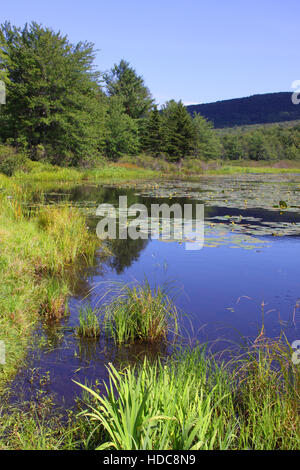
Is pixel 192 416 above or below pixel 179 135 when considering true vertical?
below

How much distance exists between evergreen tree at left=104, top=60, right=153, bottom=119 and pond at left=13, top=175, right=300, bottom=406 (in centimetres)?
3885


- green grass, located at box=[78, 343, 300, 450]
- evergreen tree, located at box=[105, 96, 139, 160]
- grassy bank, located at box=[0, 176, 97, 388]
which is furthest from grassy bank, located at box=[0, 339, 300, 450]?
evergreen tree, located at box=[105, 96, 139, 160]

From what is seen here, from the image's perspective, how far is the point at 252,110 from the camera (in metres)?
153

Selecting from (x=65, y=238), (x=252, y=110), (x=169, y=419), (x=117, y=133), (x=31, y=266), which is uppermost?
(x=252, y=110)

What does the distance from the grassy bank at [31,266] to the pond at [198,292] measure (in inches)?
7.0

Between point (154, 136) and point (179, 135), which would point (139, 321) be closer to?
point (154, 136)

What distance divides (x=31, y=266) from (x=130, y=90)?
45.2 m

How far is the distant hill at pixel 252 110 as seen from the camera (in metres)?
138

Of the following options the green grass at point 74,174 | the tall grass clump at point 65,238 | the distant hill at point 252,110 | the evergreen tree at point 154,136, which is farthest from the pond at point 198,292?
the distant hill at point 252,110

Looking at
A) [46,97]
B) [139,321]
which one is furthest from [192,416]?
[46,97]

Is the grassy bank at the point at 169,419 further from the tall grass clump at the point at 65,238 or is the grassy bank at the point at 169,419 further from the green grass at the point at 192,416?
the tall grass clump at the point at 65,238

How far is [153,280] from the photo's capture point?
→ 5.62 meters

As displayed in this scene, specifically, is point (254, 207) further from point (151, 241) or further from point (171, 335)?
point (171, 335)

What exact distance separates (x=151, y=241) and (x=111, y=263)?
5.98ft
